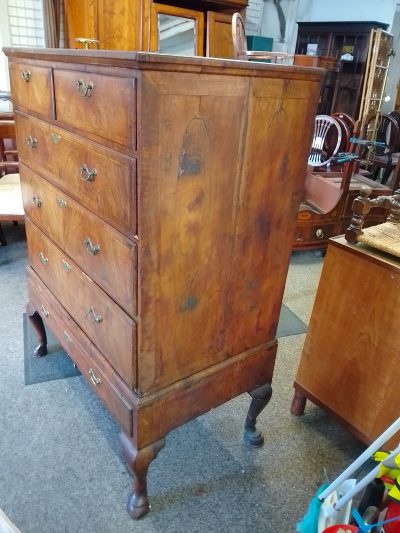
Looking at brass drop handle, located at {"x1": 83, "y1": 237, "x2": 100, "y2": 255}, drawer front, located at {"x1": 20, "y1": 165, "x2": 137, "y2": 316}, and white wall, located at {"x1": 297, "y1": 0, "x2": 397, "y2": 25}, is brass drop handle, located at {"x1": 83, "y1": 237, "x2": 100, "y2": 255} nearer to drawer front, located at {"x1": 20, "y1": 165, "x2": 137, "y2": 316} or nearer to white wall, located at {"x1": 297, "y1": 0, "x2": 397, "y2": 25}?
drawer front, located at {"x1": 20, "y1": 165, "x2": 137, "y2": 316}

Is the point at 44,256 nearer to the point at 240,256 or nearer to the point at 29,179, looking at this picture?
the point at 29,179

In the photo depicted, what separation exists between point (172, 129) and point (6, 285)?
204 centimetres

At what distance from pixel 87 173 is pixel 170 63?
364mm

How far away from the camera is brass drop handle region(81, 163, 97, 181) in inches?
39.4

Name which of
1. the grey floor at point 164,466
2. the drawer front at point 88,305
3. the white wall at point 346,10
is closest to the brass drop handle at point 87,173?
the drawer front at point 88,305

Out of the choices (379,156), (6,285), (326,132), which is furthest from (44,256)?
(379,156)

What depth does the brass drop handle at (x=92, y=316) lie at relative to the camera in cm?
119

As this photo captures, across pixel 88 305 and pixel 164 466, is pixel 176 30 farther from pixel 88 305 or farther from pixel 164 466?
pixel 164 466

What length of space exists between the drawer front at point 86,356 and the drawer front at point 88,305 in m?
0.03

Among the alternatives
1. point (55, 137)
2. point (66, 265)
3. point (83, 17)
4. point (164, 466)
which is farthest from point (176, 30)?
point (164, 466)

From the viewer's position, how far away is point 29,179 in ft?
4.82

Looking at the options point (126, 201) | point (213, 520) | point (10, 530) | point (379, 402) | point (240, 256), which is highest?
point (126, 201)

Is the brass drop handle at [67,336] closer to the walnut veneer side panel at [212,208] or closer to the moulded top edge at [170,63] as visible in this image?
the walnut veneer side panel at [212,208]

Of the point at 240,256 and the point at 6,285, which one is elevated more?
the point at 240,256
